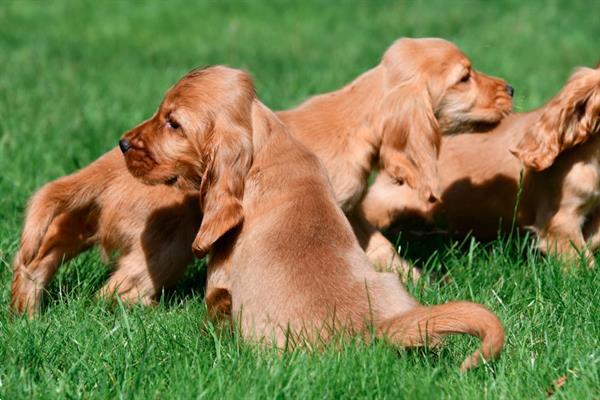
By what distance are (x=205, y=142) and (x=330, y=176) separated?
89cm

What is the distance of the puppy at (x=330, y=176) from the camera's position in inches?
184

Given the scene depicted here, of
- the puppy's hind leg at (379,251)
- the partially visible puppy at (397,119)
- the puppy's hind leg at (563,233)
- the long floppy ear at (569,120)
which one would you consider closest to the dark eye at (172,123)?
the partially visible puppy at (397,119)

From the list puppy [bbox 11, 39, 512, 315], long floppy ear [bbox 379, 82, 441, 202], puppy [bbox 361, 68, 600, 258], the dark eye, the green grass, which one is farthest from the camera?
puppy [bbox 361, 68, 600, 258]

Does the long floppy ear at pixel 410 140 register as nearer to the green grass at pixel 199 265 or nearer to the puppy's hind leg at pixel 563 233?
the green grass at pixel 199 265

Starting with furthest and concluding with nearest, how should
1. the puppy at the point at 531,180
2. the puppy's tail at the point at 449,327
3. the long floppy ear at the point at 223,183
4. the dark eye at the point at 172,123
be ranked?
the puppy at the point at 531,180
the dark eye at the point at 172,123
the long floppy ear at the point at 223,183
the puppy's tail at the point at 449,327

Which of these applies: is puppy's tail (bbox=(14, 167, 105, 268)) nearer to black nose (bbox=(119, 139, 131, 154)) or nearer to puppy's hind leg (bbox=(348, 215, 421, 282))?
black nose (bbox=(119, 139, 131, 154))

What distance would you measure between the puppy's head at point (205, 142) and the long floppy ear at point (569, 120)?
1.47 meters

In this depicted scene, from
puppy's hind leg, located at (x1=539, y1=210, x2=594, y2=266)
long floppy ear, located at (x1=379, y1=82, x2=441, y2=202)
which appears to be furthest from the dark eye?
puppy's hind leg, located at (x1=539, y1=210, x2=594, y2=266)

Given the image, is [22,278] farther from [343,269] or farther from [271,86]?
[271,86]

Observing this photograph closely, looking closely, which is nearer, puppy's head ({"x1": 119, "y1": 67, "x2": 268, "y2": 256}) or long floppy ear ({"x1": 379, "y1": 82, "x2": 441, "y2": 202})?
puppy's head ({"x1": 119, "y1": 67, "x2": 268, "y2": 256})

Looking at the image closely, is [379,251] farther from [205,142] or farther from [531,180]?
[205,142]

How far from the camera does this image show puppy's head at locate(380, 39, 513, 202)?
4.97m

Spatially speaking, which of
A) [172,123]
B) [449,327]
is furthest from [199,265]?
[449,327]

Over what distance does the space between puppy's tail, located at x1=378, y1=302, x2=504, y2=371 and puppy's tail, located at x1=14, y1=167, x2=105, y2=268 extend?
1.67 meters
